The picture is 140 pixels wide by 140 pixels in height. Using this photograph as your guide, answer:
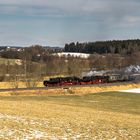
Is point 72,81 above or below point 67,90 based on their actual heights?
above

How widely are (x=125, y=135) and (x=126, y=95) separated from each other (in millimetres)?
48464

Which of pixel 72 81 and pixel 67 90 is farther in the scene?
pixel 72 81

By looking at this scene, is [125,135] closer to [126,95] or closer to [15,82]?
[126,95]

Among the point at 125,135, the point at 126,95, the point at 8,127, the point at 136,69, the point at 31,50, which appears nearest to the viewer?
the point at 8,127

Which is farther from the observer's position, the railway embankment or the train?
the train

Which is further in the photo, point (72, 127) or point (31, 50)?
point (31, 50)

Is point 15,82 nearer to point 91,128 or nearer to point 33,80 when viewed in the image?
point 33,80

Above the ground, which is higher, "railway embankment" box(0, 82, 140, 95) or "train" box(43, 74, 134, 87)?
"train" box(43, 74, 134, 87)

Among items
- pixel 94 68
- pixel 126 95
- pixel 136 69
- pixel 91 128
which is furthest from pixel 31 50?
pixel 91 128

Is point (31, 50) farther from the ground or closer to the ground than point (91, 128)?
farther from the ground

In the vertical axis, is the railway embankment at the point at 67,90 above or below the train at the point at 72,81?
below

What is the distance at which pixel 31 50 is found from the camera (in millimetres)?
193875

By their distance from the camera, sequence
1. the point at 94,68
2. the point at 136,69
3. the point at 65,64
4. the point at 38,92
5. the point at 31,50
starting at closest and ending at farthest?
the point at 38,92 → the point at 65,64 → the point at 136,69 → the point at 94,68 → the point at 31,50

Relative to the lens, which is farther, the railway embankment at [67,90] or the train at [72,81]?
the train at [72,81]
